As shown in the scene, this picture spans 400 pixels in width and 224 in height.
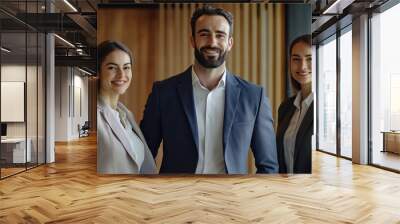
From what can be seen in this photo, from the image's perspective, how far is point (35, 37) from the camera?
26.8ft

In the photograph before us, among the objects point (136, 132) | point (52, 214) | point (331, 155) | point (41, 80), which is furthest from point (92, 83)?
point (52, 214)

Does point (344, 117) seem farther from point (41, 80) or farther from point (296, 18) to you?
point (41, 80)

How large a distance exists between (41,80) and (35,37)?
3.15 ft

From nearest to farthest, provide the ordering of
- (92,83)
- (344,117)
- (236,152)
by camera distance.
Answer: (236,152), (344,117), (92,83)

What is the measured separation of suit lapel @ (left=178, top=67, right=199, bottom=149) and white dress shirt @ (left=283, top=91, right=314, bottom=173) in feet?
5.01

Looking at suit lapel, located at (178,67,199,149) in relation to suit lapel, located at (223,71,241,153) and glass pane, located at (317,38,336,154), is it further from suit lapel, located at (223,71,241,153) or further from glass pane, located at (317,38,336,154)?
glass pane, located at (317,38,336,154)

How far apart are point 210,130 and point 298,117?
1.53m

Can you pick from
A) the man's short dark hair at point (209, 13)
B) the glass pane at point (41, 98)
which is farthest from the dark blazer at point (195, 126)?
the glass pane at point (41, 98)

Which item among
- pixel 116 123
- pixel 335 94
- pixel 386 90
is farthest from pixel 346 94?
pixel 116 123

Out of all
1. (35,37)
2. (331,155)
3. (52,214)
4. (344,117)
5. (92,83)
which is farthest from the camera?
(92,83)

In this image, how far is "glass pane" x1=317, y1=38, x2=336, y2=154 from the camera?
10578mm

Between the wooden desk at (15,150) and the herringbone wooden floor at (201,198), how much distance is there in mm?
514

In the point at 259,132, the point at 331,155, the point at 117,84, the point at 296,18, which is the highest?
the point at 296,18

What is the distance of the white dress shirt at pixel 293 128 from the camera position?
653 centimetres
